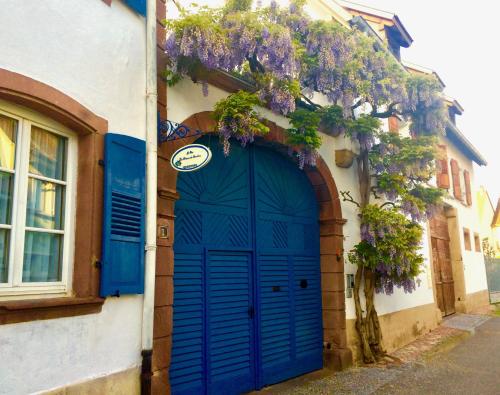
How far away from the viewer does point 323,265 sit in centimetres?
765

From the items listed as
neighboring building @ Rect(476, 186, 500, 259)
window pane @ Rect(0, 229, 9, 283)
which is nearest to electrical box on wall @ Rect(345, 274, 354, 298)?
window pane @ Rect(0, 229, 9, 283)

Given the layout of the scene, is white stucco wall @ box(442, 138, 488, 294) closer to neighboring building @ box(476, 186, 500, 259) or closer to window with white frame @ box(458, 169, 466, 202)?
window with white frame @ box(458, 169, 466, 202)

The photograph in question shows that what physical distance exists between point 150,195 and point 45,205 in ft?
3.39

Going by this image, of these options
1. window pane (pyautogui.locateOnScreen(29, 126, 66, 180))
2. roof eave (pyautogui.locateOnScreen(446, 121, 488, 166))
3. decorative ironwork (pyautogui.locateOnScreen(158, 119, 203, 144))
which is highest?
roof eave (pyautogui.locateOnScreen(446, 121, 488, 166))

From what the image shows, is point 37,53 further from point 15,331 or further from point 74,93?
point 15,331

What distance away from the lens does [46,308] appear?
3549 millimetres

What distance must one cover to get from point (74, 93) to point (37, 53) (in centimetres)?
43

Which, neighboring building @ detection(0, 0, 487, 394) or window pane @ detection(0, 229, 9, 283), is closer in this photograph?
window pane @ detection(0, 229, 9, 283)

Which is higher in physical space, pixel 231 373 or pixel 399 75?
pixel 399 75

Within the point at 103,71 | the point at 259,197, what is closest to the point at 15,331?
the point at 103,71

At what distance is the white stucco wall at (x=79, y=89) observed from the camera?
3.47m

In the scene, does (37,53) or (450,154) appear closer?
(37,53)

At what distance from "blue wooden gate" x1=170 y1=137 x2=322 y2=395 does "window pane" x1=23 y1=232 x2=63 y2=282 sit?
157 centimetres

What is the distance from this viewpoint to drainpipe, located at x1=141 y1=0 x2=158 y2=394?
4.38m
